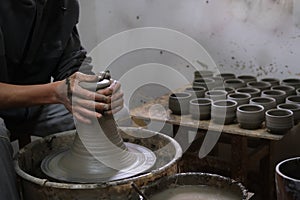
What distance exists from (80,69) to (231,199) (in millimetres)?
1054

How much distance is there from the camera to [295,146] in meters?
2.87

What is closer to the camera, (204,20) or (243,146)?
(243,146)

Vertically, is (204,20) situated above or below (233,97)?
above

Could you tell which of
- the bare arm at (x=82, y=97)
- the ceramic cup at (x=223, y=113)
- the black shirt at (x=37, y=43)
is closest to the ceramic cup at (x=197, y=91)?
the ceramic cup at (x=223, y=113)

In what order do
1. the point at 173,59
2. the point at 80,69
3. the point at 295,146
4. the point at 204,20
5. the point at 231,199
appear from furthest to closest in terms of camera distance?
1. the point at 173,59
2. the point at 204,20
3. the point at 295,146
4. the point at 80,69
5. the point at 231,199

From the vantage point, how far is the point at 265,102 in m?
2.51

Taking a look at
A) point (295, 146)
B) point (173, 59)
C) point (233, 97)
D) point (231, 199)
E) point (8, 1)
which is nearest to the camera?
point (231, 199)

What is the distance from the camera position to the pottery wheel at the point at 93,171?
160 centimetres

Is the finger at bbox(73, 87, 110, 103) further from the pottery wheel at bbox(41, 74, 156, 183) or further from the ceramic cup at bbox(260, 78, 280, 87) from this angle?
the ceramic cup at bbox(260, 78, 280, 87)

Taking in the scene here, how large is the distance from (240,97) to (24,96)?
1314 mm

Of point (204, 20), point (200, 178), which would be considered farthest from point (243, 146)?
point (204, 20)

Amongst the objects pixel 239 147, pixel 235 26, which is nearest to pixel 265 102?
pixel 239 147

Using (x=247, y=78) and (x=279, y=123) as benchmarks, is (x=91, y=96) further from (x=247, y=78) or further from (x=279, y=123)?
(x=247, y=78)

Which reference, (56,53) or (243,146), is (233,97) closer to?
(243,146)
